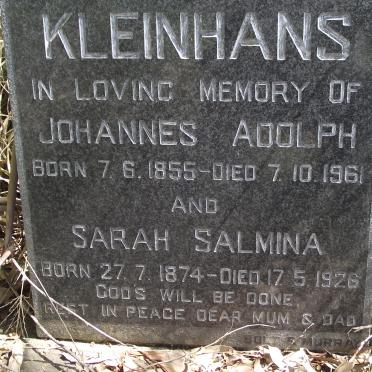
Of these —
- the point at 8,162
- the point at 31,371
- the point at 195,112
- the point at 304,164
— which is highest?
the point at 195,112

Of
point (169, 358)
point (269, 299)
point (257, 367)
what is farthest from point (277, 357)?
point (169, 358)

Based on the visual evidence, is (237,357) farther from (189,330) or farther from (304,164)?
(304,164)

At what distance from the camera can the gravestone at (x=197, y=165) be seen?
203 cm

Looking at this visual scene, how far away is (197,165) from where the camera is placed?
2.17 meters

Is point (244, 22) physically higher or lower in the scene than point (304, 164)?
higher

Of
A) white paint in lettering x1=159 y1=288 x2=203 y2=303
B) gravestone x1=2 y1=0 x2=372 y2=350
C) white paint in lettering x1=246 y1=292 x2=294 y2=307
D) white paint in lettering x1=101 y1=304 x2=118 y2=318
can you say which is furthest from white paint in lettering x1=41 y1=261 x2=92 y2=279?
white paint in lettering x1=246 y1=292 x2=294 y2=307

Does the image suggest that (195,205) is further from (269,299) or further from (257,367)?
(257,367)

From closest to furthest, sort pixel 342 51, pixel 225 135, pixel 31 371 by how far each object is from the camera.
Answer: pixel 342 51 < pixel 225 135 < pixel 31 371

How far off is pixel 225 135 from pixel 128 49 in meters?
0.42

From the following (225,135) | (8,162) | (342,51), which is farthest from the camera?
(8,162)

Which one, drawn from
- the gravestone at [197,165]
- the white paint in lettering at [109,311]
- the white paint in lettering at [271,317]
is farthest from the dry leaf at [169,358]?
the white paint in lettering at [271,317]

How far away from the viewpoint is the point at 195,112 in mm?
2111

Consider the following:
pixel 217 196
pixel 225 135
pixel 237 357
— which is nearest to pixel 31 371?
pixel 237 357

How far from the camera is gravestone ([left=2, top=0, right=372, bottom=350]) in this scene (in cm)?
203
